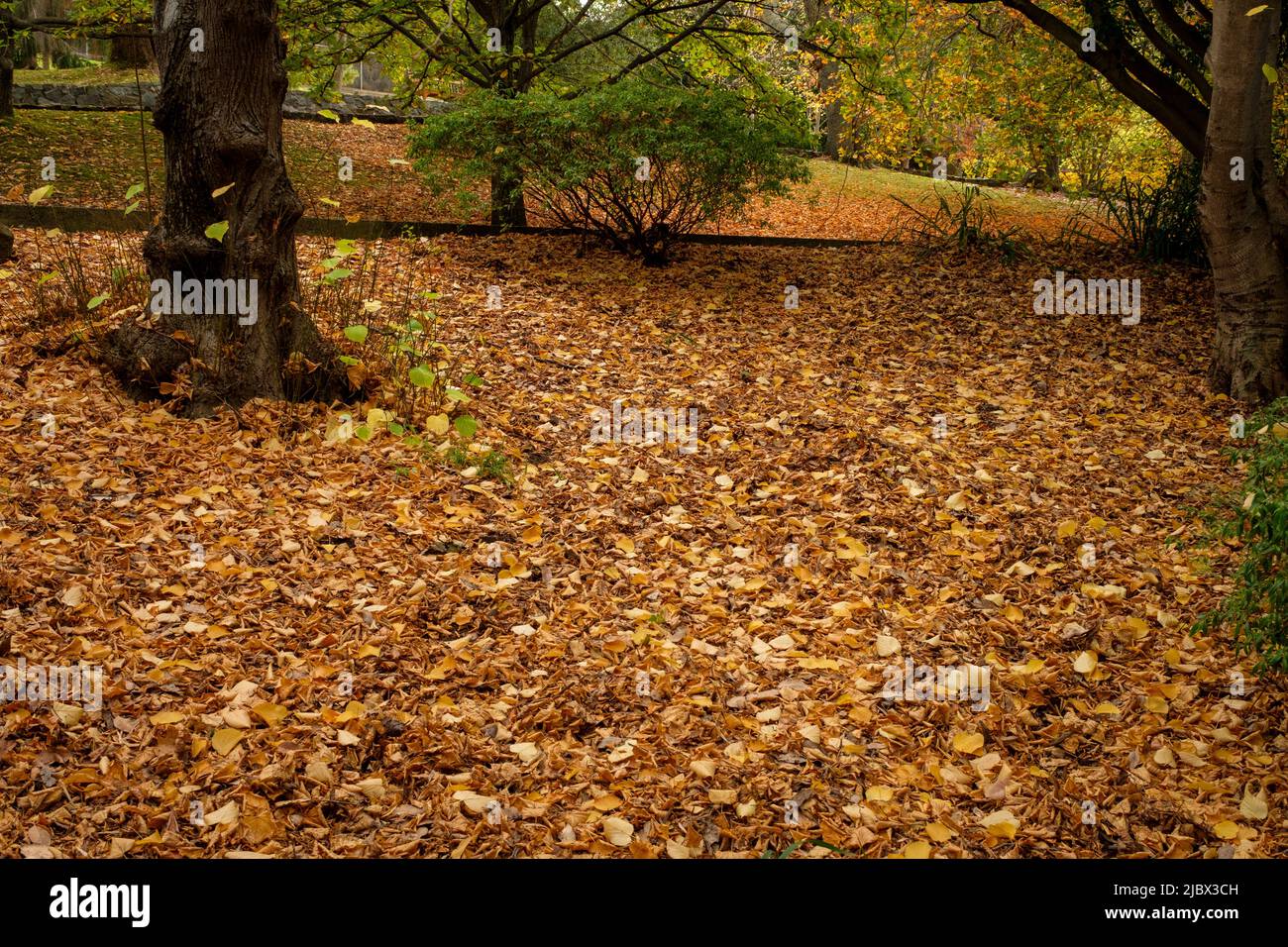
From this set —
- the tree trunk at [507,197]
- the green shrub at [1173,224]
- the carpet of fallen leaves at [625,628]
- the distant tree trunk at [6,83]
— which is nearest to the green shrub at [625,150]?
the tree trunk at [507,197]

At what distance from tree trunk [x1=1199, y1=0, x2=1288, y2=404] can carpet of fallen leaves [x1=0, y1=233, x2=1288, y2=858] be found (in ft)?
1.11

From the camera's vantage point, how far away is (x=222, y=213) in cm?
493

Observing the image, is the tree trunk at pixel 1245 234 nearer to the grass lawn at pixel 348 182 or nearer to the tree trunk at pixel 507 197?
the grass lawn at pixel 348 182

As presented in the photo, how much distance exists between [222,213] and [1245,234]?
252 inches

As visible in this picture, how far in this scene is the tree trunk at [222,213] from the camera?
15.7 ft

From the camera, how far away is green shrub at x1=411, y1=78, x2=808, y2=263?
7.89 metres

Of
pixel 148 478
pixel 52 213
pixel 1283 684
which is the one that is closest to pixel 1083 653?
pixel 1283 684

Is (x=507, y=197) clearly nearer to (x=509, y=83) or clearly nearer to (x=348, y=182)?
(x=509, y=83)

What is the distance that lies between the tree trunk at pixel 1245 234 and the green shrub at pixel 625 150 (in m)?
3.29

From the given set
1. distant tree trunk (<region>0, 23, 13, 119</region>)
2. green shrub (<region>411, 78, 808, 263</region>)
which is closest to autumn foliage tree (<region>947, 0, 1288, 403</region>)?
green shrub (<region>411, 78, 808, 263</region>)

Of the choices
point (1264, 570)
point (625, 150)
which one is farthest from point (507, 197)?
point (1264, 570)

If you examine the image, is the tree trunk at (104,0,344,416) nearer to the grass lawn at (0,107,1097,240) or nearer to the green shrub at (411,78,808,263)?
the green shrub at (411,78,808,263)

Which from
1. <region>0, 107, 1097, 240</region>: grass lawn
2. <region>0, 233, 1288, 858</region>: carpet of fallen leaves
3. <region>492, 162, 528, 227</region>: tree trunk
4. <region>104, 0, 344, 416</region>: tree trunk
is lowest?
<region>0, 233, 1288, 858</region>: carpet of fallen leaves
